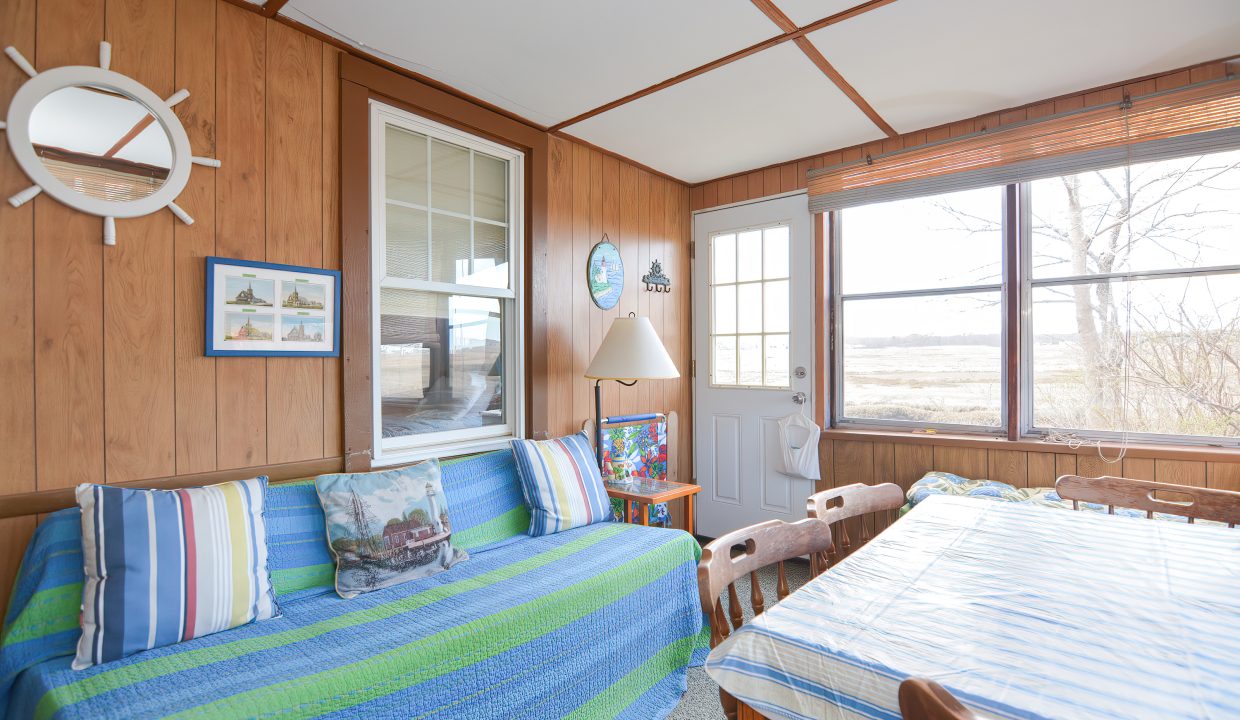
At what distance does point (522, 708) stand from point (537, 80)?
2559 millimetres

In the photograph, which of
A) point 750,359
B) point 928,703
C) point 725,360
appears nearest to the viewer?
point 928,703

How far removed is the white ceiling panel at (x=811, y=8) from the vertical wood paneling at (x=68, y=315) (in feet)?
7.51

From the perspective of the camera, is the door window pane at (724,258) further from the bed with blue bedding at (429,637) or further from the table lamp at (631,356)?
the bed with blue bedding at (429,637)

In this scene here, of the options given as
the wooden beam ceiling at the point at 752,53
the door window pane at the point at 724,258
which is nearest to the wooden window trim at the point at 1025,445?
the door window pane at the point at 724,258

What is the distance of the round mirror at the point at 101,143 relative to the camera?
5.85 ft

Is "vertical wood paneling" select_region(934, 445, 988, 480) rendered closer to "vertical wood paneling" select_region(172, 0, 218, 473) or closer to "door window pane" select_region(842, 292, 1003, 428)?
"door window pane" select_region(842, 292, 1003, 428)

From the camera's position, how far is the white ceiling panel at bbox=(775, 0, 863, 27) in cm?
214

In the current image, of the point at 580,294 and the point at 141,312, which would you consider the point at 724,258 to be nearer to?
the point at 580,294

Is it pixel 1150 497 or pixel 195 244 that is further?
pixel 195 244

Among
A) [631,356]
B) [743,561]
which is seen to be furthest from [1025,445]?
[743,561]

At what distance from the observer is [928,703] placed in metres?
0.70

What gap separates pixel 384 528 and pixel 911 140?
136 inches

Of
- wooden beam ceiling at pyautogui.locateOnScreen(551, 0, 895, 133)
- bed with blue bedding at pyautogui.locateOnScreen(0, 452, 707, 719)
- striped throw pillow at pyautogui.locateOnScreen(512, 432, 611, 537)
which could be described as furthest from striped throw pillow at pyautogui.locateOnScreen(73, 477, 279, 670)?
wooden beam ceiling at pyautogui.locateOnScreen(551, 0, 895, 133)

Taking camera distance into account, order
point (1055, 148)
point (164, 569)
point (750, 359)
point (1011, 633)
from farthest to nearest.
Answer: point (750, 359) → point (1055, 148) → point (164, 569) → point (1011, 633)
